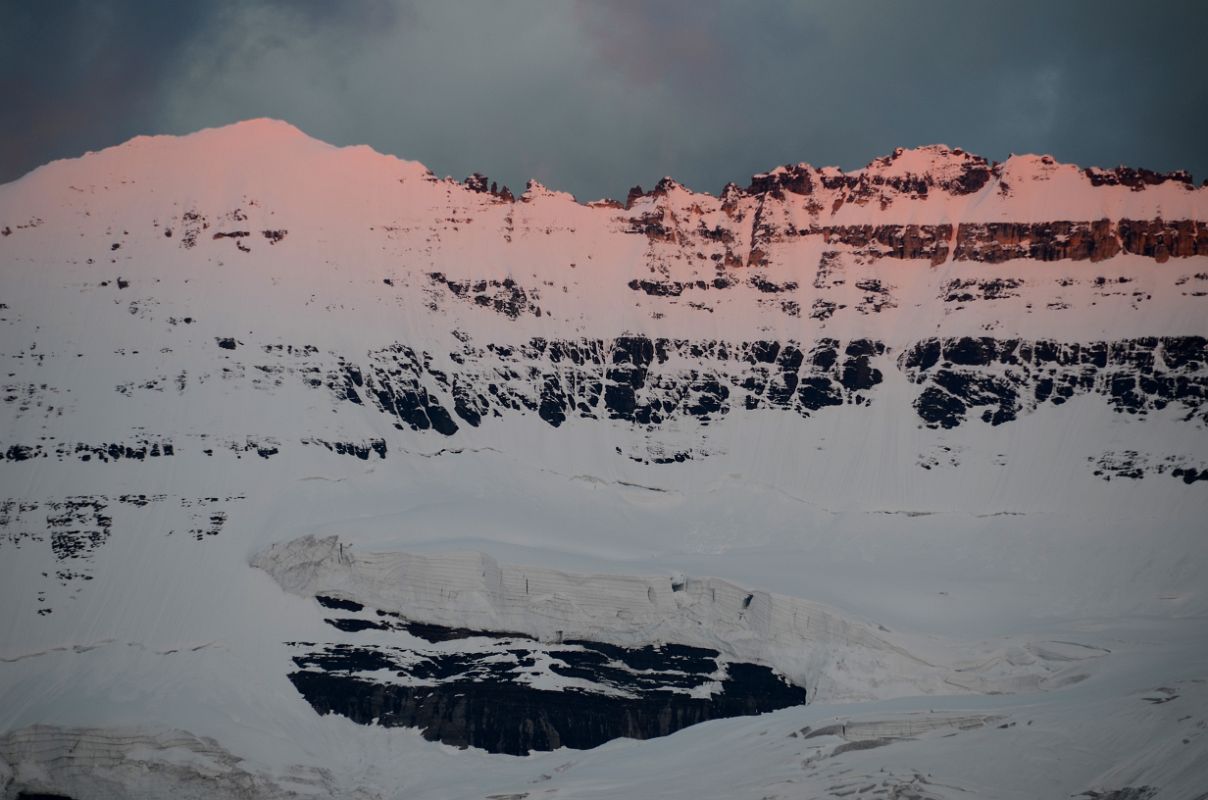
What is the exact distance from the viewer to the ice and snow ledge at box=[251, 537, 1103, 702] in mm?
159125

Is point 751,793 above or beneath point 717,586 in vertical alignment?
beneath

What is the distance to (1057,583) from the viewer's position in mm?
174250

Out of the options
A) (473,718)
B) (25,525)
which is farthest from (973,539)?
(25,525)

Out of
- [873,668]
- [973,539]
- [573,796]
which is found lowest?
[573,796]

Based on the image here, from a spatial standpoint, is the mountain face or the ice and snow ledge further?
the ice and snow ledge

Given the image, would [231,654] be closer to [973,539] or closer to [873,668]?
[873,668]

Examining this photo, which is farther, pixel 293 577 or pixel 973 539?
pixel 973 539

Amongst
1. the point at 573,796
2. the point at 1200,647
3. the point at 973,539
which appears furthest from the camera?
the point at 973,539

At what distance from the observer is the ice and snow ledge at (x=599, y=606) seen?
522 ft

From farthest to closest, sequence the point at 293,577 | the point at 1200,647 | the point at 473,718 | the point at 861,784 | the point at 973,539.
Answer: the point at 973,539 < the point at 293,577 < the point at 473,718 < the point at 1200,647 < the point at 861,784

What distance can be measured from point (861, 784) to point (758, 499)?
2880 inches

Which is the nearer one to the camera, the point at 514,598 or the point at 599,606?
the point at 599,606

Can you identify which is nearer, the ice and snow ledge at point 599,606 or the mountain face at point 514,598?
the mountain face at point 514,598

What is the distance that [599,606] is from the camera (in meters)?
168
